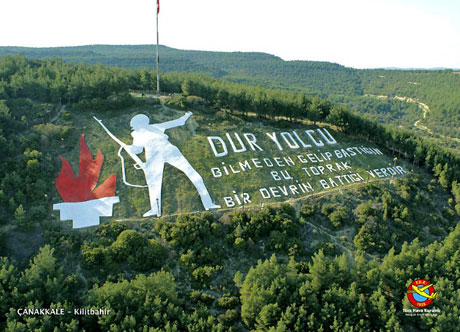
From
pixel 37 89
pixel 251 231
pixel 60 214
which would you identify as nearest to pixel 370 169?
pixel 251 231

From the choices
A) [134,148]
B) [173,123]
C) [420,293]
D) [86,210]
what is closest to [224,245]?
[86,210]

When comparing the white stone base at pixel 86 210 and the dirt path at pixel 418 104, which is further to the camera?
the dirt path at pixel 418 104

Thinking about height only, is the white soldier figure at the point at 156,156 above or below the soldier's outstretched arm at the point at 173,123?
below

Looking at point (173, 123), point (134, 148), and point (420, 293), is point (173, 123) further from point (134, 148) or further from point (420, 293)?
point (420, 293)

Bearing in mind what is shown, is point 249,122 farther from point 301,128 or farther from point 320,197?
point 320,197

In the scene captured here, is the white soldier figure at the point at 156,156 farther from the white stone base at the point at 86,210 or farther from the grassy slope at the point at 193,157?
the white stone base at the point at 86,210

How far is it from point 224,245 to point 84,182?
23664mm

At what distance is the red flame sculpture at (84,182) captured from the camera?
5195 centimetres

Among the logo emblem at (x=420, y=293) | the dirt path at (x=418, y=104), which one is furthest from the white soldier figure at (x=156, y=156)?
the dirt path at (x=418, y=104)

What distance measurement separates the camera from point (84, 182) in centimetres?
5419

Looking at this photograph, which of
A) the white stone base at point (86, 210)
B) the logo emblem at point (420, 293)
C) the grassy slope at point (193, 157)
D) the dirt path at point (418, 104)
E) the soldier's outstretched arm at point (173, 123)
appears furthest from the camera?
the dirt path at point (418, 104)

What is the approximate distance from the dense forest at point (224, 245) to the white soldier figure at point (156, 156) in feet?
13.3

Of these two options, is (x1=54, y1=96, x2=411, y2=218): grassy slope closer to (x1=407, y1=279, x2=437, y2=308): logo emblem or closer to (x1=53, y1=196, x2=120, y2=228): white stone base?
A: (x1=53, y1=196, x2=120, y2=228): white stone base

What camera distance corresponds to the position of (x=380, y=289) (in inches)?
1438
